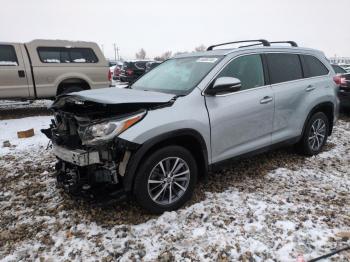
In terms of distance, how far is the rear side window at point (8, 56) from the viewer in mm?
8203

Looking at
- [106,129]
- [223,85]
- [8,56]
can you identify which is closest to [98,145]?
[106,129]

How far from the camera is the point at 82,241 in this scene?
117 inches

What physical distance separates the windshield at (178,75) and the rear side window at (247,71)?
204 mm

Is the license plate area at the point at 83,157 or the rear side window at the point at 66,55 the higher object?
the rear side window at the point at 66,55

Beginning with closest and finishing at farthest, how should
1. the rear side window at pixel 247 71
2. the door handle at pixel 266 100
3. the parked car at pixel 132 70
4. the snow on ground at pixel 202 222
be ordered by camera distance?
the snow on ground at pixel 202 222
the rear side window at pixel 247 71
the door handle at pixel 266 100
the parked car at pixel 132 70

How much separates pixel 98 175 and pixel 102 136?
40 cm

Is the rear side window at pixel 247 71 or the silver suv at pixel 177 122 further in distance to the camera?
the rear side window at pixel 247 71

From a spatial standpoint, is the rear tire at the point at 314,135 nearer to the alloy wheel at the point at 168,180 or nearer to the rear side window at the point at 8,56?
the alloy wheel at the point at 168,180

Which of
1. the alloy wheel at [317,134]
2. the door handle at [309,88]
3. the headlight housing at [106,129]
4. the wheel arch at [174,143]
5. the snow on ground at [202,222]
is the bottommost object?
the snow on ground at [202,222]

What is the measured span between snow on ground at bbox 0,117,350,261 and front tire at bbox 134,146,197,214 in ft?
0.50

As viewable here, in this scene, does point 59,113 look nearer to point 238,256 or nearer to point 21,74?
point 238,256

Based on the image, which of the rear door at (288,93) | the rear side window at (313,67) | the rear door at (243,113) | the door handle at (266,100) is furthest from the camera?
the rear side window at (313,67)

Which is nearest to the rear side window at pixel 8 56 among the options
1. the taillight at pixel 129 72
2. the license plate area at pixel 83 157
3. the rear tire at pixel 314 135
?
the license plate area at pixel 83 157

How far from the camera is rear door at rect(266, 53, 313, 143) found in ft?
14.2
